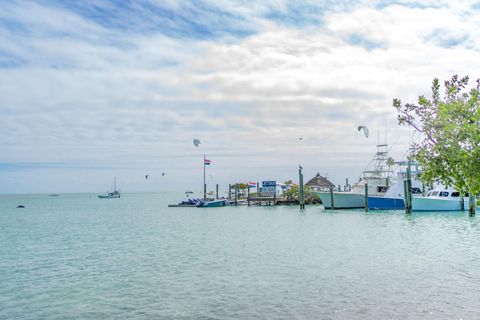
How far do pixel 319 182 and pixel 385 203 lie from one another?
96.7 ft

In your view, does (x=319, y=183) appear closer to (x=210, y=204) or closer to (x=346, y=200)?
(x=210, y=204)

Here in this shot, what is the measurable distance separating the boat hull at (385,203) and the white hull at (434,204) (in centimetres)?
446

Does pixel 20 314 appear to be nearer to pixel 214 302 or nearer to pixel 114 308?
pixel 114 308

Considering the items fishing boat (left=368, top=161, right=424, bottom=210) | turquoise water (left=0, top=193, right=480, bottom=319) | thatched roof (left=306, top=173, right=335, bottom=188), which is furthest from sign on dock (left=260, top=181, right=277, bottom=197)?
turquoise water (left=0, top=193, right=480, bottom=319)

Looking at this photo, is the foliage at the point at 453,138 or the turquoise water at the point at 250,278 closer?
the foliage at the point at 453,138

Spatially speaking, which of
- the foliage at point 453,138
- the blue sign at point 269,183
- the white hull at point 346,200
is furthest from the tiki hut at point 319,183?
the foliage at point 453,138

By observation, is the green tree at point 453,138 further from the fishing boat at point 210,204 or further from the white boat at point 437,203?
the fishing boat at point 210,204

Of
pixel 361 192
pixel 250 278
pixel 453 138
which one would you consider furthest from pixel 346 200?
pixel 453 138

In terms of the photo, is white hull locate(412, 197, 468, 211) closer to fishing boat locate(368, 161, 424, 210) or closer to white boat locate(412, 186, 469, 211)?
white boat locate(412, 186, 469, 211)

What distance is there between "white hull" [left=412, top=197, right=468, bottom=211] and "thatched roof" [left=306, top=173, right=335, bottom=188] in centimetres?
3364

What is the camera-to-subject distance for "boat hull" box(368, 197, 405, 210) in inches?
2516

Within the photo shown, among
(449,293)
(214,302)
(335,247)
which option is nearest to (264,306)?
(214,302)

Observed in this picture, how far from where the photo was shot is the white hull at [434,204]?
58750 millimetres

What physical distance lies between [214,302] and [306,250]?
13.0m
